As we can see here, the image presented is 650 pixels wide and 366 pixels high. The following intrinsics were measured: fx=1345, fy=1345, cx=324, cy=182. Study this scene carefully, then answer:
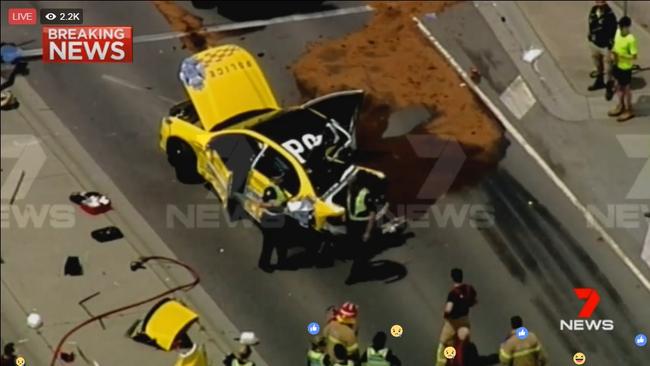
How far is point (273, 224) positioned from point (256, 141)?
1.55 metres

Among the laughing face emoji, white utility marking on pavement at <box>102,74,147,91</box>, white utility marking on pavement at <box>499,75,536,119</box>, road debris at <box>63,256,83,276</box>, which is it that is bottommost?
road debris at <box>63,256,83,276</box>

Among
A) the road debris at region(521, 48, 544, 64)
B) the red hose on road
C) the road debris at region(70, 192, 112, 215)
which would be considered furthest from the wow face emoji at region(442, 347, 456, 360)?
the road debris at region(521, 48, 544, 64)

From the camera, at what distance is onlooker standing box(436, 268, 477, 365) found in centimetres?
2083

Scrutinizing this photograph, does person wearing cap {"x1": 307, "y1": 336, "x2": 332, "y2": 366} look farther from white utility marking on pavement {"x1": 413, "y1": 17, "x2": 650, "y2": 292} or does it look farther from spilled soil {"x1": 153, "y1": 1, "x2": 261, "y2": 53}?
spilled soil {"x1": 153, "y1": 1, "x2": 261, "y2": 53}

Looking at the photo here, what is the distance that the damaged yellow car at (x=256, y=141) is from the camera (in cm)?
2361

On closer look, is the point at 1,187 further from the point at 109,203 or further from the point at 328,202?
the point at 328,202

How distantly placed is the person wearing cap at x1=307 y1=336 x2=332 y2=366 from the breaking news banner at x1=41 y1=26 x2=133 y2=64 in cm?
744

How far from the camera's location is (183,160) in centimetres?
2606

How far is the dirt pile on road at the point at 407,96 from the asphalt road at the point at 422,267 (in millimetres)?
541

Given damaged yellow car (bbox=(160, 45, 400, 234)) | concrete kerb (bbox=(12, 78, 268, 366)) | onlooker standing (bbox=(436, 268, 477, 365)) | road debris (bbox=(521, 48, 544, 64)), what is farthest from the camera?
road debris (bbox=(521, 48, 544, 64))

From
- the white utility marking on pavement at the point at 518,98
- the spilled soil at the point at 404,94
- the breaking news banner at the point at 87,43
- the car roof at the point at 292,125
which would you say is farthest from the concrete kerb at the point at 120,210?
the white utility marking on pavement at the point at 518,98

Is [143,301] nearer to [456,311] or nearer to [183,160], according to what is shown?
[183,160]

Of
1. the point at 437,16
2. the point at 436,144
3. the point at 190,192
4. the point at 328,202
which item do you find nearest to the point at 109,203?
the point at 190,192

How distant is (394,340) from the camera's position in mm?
22203
